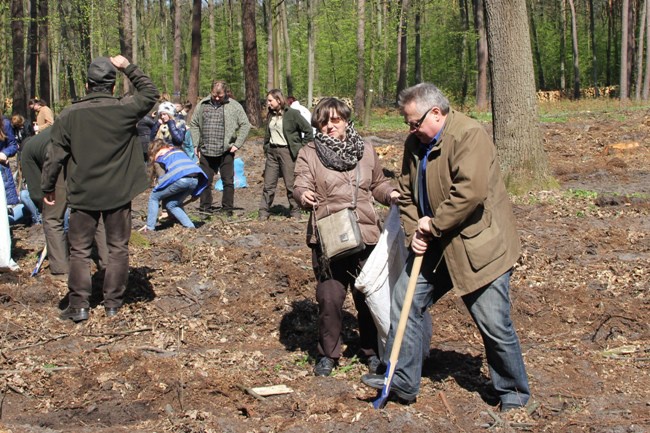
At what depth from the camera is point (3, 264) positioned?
24.4ft

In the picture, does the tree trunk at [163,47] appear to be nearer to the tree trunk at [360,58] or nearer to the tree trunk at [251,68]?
the tree trunk at [360,58]

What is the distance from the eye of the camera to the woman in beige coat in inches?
206

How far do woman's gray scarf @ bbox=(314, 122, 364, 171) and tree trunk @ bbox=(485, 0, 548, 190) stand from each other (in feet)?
22.1

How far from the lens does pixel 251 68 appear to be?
2144 centimetres

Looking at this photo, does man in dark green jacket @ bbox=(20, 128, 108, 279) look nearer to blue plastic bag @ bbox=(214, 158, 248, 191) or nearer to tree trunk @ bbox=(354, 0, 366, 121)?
blue plastic bag @ bbox=(214, 158, 248, 191)

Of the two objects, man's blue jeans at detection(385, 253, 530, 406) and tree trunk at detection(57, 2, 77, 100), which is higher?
A: tree trunk at detection(57, 2, 77, 100)

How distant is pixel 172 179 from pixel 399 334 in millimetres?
5650

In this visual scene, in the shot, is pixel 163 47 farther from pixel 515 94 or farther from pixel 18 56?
pixel 515 94

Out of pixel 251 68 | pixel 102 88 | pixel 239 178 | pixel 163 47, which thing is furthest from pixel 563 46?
pixel 102 88

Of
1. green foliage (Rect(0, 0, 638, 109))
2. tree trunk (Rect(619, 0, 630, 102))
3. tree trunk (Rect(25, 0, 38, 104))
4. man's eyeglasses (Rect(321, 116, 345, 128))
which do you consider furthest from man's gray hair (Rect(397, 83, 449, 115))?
green foliage (Rect(0, 0, 638, 109))

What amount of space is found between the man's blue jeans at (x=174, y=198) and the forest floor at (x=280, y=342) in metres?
0.25

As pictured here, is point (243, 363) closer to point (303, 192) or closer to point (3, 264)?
point (303, 192)

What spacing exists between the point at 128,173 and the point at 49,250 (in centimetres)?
195

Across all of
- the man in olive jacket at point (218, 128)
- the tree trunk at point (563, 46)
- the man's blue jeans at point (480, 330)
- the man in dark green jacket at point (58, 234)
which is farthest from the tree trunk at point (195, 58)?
the tree trunk at point (563, 46)
